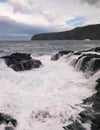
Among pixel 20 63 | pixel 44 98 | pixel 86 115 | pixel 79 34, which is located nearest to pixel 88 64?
pixel 20 63

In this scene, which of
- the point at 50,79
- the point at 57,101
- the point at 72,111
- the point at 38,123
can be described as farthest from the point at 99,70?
the point at 38,123

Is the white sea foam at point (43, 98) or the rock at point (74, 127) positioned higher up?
the white sea foam at point (43, 98)

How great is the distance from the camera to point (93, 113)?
11.0 m

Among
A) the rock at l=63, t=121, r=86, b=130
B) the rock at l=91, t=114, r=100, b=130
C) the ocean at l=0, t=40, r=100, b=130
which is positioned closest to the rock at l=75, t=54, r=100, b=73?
the ocean at l=0, t=40, r=100, b=130

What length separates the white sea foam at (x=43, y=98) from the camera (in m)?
10.9

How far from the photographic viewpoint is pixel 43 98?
538 inches

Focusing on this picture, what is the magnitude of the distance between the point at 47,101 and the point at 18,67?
37.0 feet

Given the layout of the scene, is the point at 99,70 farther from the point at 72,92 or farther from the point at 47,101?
the point at 47,101

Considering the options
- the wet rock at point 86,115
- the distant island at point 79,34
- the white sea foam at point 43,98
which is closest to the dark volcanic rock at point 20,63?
the white sea foam at point 43,98

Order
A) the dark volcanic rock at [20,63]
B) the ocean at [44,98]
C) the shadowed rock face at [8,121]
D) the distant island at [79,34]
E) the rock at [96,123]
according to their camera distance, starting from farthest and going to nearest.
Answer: the distant island at [79,34] < the dark volcanic rock at [20,63] < the ocean at [44,98] < the shadowed rock face at [8,121] < the rock at [96,123]

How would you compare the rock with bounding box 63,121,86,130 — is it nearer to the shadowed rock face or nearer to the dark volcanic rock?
the shadowed rock face

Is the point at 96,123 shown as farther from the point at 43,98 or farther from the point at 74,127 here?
the point at 43,98

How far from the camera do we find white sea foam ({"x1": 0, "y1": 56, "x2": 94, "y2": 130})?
431 inches

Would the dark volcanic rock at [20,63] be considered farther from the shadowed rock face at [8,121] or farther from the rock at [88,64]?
the shadowed rock face at [8,121]
